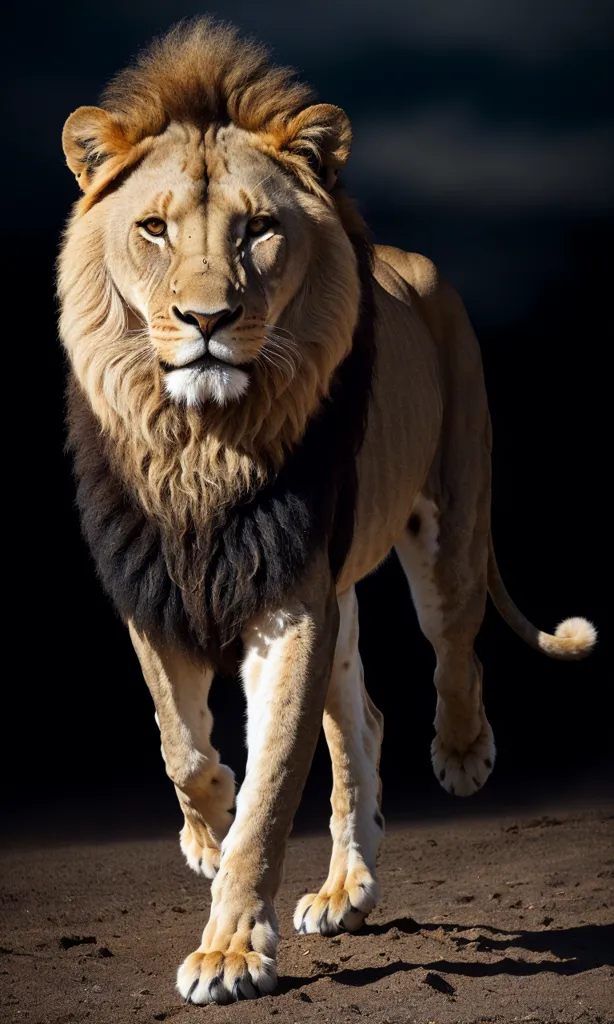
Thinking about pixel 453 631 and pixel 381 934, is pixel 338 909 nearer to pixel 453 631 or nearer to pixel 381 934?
pixel 381 934

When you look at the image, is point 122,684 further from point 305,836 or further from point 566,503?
point 566,503

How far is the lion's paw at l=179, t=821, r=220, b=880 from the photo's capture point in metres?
3.62

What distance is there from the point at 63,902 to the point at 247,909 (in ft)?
6.49

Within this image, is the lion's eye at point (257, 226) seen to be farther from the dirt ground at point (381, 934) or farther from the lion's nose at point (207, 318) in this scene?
A: the dirt ground at point (381, 934)

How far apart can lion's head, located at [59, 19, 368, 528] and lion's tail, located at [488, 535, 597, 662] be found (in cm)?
184

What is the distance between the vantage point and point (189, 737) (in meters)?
3.49

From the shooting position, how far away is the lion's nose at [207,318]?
117 inches

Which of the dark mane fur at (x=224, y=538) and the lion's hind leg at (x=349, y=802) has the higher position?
the dark mane fur at (x=224, y=538)

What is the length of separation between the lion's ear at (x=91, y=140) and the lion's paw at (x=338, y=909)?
1.86 meters

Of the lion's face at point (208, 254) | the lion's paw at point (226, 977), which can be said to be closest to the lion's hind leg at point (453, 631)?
the lion's face at point (208, 254)

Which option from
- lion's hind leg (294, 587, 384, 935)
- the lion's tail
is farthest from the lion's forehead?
the lion's tail

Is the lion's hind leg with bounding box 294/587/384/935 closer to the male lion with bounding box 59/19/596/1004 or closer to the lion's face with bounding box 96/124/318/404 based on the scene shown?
the male lion with bounding box 59/19/596/1004

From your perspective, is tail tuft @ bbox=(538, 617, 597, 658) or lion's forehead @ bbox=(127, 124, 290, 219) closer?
lion's forehead @ bbox=(127, 124, 290, 219)

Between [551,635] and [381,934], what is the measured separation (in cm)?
140
